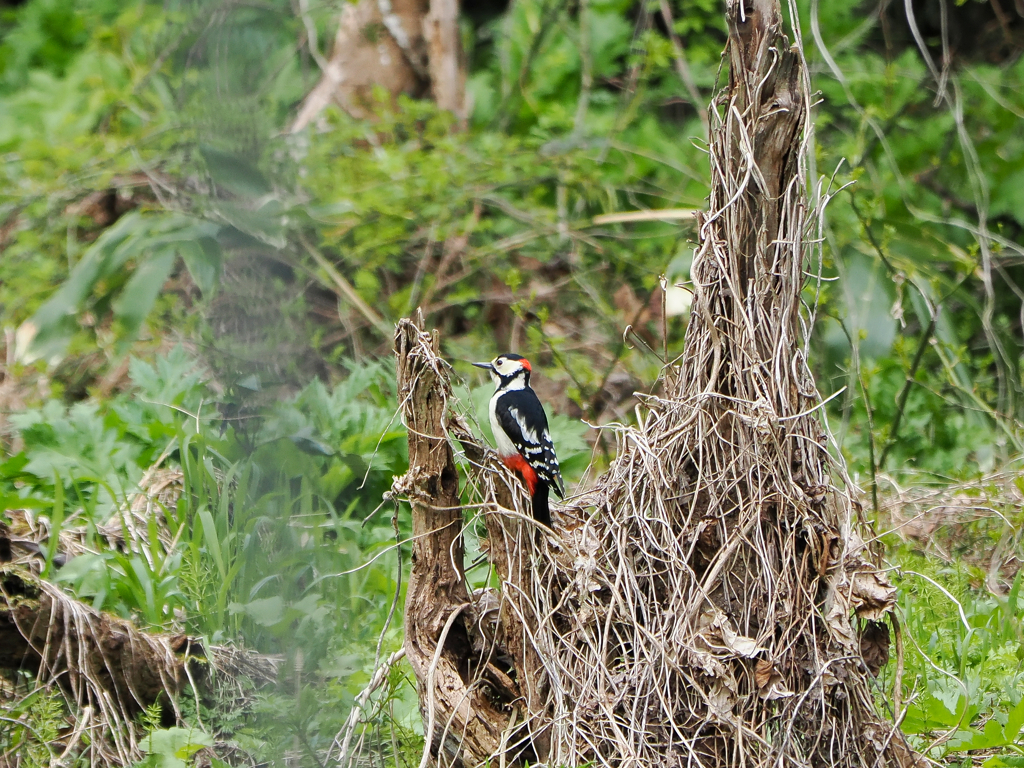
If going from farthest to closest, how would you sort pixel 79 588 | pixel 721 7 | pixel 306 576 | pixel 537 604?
pixel 721 7 < pixel 79 588 < pixel 537 604 < pixel 306 576

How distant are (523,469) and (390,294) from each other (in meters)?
4.12

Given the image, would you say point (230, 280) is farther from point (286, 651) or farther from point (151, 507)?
point (151, 507)

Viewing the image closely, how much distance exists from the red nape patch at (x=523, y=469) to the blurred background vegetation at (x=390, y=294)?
392mm

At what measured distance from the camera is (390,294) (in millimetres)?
7262

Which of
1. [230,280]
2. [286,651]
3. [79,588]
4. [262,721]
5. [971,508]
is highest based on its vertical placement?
[230,280]

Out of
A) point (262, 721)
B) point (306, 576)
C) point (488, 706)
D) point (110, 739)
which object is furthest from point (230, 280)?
point (110, 739)

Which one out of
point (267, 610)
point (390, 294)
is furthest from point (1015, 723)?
point (390, 294)

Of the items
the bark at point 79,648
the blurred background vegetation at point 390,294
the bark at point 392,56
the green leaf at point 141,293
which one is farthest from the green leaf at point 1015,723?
the bark at point 392,56

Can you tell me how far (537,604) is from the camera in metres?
2.81

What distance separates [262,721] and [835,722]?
5.44 feet

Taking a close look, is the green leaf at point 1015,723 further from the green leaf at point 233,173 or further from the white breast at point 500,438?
the green leaf at point 233,173

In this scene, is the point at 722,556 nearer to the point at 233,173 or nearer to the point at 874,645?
the point at 874,645

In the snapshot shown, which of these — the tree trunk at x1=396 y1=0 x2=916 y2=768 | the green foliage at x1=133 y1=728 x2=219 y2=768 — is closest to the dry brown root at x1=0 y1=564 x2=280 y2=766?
the green foliage at x1=133 y1=728 x2=219 y2=768

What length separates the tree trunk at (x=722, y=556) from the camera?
2602 mm
